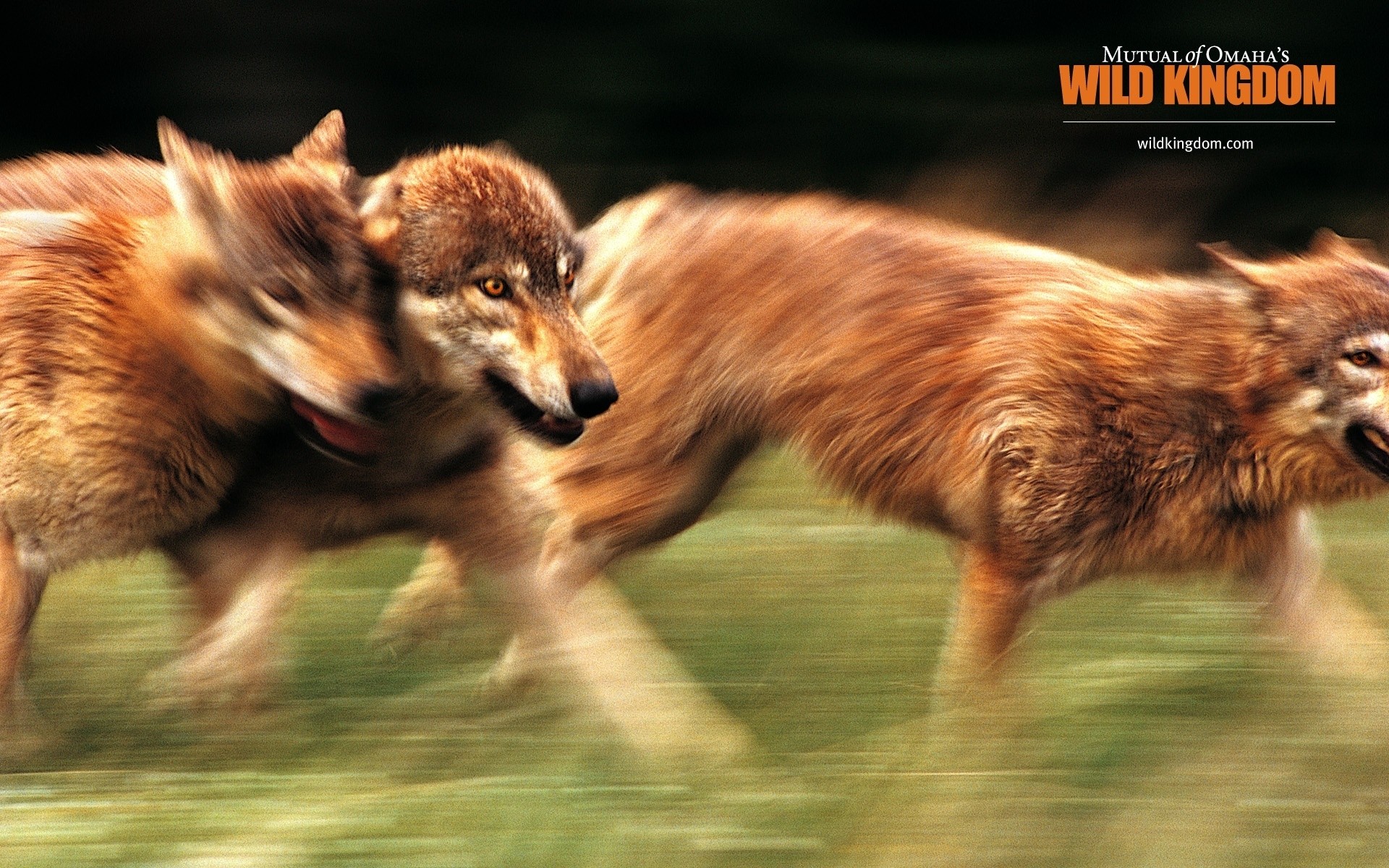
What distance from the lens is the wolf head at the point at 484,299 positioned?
3539 millimetres

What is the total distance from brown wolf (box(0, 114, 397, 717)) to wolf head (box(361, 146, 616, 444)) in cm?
10

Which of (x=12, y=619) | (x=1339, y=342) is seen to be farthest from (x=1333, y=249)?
(x=12, y=619)

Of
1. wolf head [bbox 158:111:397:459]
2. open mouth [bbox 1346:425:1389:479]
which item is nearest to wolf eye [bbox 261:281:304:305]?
wolf head [bbox 158:111:397:459]

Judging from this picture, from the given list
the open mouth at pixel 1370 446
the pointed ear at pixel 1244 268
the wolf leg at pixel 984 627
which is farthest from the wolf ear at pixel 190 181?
the open mouth at pixel 1370 446

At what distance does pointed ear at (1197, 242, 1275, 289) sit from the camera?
4.29 metres

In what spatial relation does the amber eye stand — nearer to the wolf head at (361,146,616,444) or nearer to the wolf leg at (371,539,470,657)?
the wolf head at (361,146,616,444)

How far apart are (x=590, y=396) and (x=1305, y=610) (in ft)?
6.69

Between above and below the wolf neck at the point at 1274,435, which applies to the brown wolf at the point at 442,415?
above

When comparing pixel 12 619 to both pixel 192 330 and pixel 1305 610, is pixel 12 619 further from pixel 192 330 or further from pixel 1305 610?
pixel 1305 610

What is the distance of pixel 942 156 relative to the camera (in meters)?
9.14

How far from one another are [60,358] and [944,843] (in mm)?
1917

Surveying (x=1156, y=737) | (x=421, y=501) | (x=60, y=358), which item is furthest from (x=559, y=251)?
(x=1156, y=737)

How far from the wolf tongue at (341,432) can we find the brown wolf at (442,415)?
2.0 inches

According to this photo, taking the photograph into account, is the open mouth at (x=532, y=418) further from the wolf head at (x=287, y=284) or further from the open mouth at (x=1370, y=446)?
the open mouth at (x=1370, y=446)
